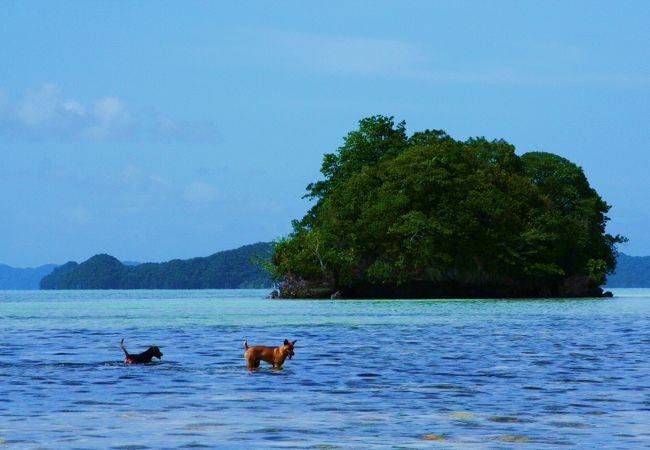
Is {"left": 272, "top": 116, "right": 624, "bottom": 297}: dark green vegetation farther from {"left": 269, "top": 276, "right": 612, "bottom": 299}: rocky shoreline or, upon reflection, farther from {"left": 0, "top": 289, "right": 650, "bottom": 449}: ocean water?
{"left": 0, "top": 289, "right": 650, "bottom": 449}: ocean water

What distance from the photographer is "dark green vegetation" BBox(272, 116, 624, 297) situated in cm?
11725

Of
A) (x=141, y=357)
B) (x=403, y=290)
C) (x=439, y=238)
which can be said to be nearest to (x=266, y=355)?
(x=141, y=357)

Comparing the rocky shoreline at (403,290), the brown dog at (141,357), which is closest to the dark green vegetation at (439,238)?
the rocky shoreline at (403,290)

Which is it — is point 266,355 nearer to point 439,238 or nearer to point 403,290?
point 439,238

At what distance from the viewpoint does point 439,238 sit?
4577 inches

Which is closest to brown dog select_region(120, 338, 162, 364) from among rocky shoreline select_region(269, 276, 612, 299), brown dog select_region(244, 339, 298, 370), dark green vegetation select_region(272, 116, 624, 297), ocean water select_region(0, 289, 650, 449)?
ocean water select_region(0, 289, 650, 449)

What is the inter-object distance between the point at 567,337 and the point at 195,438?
95.2 ft

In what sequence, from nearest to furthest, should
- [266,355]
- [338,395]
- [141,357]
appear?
[338,395] → [266,355] → [141,357]

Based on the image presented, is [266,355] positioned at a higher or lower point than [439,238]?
lower

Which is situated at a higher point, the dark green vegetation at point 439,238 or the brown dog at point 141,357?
the dark green vegetation at point 439,238

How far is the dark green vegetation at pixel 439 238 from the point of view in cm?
11725

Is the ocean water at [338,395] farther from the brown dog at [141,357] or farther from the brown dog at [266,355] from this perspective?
the brown dog at [266,355]

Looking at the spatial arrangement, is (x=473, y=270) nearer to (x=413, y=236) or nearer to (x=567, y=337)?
(x=413, y=236)

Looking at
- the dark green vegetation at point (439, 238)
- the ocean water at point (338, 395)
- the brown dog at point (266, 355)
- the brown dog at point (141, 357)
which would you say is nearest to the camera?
the ocean water at point (338, 395)
